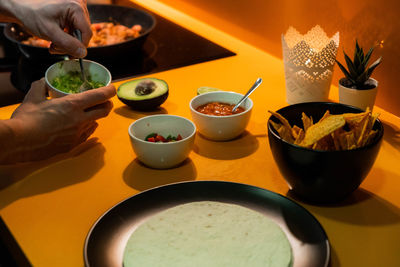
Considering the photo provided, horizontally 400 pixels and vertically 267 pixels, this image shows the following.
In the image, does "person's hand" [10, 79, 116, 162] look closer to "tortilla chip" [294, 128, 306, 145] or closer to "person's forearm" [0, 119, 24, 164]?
"person's forearm" [0, 119, 24, 164]

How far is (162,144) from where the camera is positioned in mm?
1183

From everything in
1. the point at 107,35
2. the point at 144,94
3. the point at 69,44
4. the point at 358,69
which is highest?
the point at 358,69

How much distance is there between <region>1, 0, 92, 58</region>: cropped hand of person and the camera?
1.44m

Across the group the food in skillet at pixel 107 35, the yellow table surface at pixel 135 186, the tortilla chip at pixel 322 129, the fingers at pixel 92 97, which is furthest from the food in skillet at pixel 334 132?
the food in skillet at pixel 107 35

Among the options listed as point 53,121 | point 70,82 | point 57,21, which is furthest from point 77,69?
point 53,121

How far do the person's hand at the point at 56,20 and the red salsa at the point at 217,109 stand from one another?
1.34ft

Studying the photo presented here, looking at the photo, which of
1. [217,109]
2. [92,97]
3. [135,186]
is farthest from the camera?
[217,109]

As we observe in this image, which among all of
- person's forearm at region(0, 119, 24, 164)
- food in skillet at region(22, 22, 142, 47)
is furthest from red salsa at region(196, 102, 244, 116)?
food in skillet at region(22, 22, 142, 47)

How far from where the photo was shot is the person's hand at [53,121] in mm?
1219

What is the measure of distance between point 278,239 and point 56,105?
0.70 m

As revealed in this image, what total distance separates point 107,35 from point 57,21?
0.68m

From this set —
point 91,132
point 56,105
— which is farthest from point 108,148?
point 56,105

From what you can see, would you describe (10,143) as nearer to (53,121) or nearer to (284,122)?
(53,121)

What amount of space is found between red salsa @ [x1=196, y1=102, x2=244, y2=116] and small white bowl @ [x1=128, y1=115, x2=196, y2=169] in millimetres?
111
